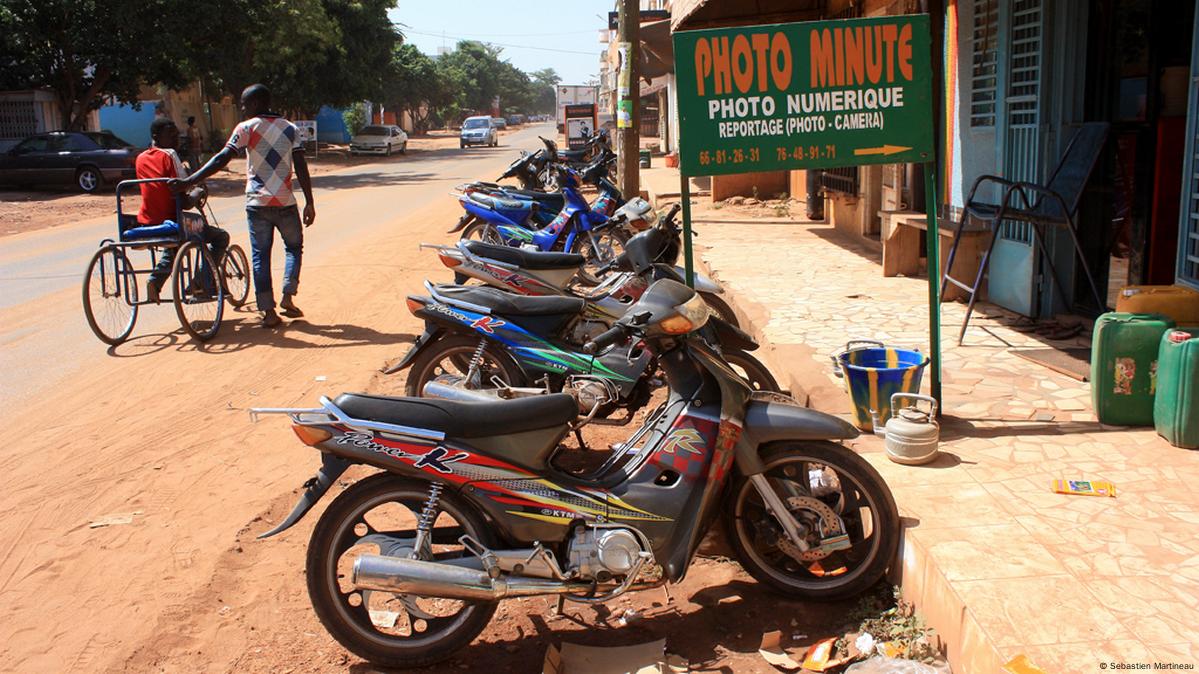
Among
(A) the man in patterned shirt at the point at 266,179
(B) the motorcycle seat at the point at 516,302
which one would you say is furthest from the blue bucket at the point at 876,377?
(A) the man in patterned shirt at the point at 266,179

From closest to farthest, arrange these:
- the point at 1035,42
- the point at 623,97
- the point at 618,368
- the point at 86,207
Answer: the point at 618,368, the point at 1035,42, the point at 623,97, the point at 86,207

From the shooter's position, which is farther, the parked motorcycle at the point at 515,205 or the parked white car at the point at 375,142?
the parked white car at the point at 375,142

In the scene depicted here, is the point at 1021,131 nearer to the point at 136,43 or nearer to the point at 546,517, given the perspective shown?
the point at 546,517

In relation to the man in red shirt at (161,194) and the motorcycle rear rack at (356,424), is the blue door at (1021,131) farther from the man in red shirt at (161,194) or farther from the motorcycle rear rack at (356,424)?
the man in red shirt at (161,194)

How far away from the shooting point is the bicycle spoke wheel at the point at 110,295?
27.0 feet

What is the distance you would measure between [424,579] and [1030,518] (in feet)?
7.60

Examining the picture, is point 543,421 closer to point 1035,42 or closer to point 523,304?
point 523,304

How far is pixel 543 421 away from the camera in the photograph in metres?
3.66

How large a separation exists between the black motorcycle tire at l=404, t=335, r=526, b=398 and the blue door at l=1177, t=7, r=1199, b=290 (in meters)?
3.72

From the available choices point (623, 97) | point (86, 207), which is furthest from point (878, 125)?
point (86, 207)

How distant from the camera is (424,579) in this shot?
3494mm

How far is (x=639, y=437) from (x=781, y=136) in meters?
1.91

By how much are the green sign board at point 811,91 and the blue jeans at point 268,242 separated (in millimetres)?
4586

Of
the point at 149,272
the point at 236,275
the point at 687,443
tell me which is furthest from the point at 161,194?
the point at 687,443
